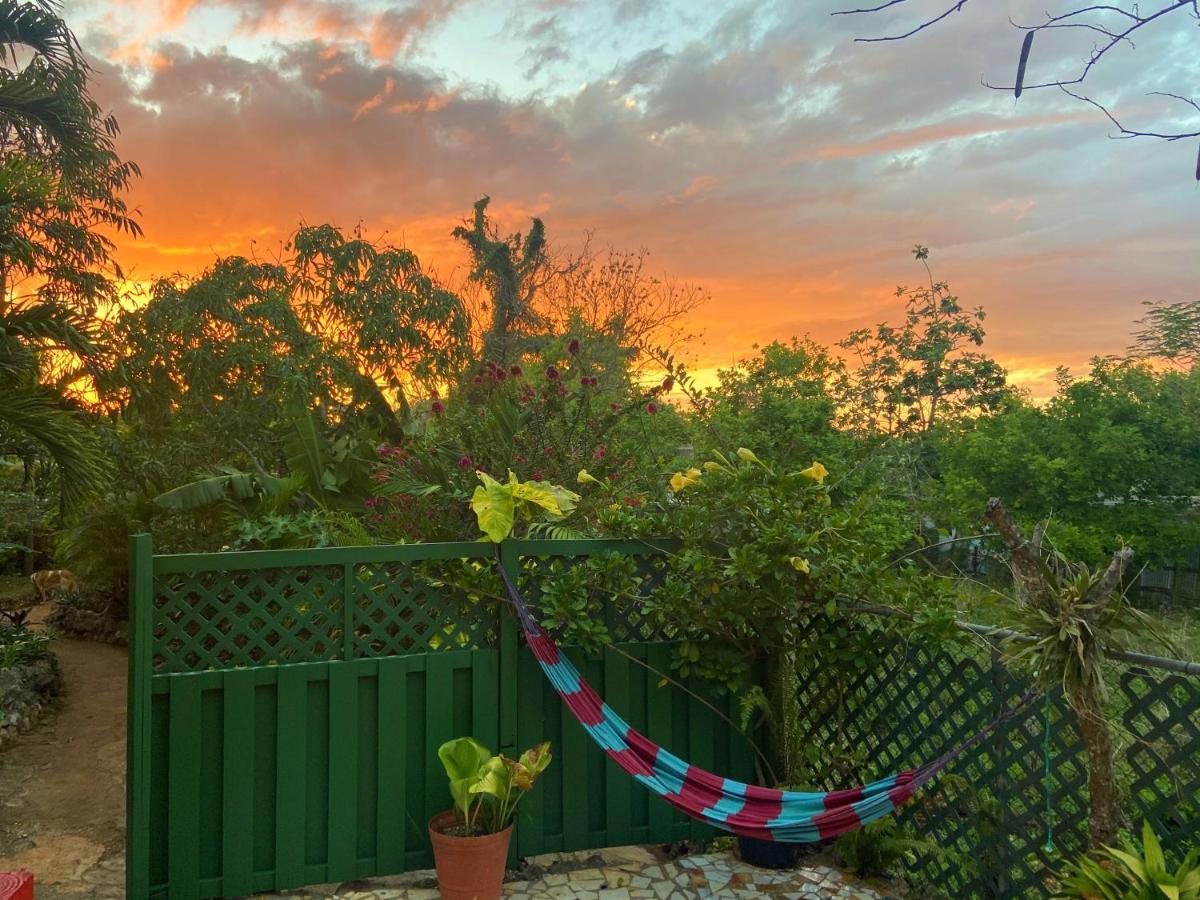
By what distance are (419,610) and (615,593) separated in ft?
2.68

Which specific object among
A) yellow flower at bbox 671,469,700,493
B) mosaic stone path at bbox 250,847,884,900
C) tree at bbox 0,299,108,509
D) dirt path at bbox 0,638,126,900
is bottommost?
dirt path at bbox 0,638,126,900

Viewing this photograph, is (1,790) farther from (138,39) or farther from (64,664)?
(138,39)

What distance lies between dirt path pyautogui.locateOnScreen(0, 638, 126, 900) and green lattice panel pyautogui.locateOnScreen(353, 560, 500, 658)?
1.63 metres

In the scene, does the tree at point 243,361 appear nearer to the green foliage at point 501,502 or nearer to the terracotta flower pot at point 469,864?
the green foliage at point 501,502

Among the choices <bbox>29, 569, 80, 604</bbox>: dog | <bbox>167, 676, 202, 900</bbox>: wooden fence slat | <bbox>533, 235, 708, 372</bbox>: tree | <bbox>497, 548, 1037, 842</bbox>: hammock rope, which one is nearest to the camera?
<bbox>497, 548, 1037, 842</bbox>: hammock rope

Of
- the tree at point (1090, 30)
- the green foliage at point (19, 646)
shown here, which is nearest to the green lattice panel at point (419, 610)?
the tree at point (1090, 30)

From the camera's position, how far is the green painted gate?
3.05 m

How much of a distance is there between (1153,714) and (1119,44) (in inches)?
75.0

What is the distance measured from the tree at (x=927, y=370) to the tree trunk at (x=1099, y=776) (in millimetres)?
15667

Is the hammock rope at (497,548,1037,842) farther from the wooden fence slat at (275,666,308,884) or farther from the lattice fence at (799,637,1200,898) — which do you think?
the wooden fence slat at (275,666,308,884)

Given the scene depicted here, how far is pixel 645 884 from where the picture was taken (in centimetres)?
333

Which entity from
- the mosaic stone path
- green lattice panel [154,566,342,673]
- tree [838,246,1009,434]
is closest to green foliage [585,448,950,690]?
the mosaic stone path

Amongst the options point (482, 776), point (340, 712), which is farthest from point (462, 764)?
point (340, 712)

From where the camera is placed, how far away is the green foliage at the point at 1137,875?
2137mm
